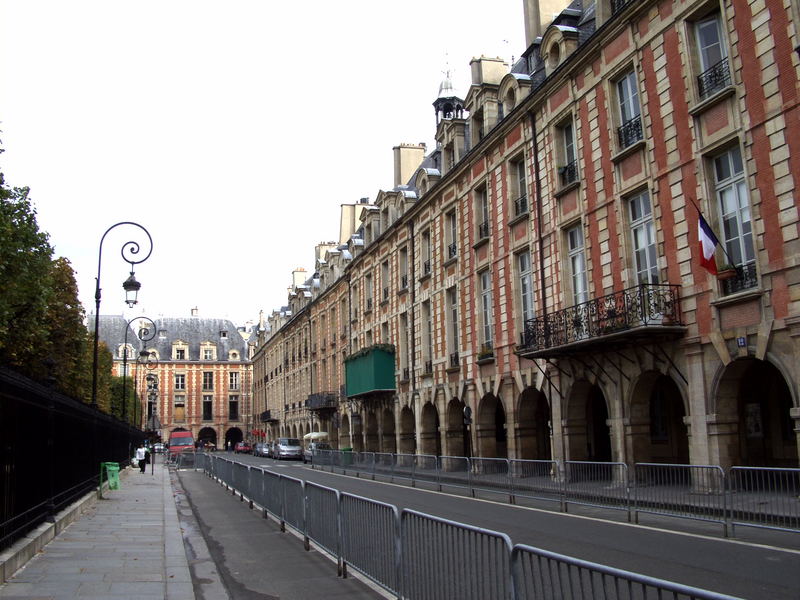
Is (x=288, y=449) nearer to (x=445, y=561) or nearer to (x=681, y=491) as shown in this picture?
(x=681, y=491)

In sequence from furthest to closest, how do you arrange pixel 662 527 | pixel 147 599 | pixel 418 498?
pixel 418 498
pixel 662 527
pixel 147 599

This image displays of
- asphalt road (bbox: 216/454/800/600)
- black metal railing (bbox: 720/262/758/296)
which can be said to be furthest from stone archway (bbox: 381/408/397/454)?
black metal railing (bbox: 720/262/758/296)

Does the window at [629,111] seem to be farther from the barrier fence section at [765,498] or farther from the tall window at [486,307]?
the barrier fence section at [765,498]

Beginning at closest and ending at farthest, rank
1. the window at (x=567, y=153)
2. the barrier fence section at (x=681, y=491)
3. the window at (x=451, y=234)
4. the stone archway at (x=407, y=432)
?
1. the barrier fence section at (x=681, y=491)
2. the window at (x=567, y=153)
3. the window at (x=451, y=234)
4. the stone archway at (x=407, y=432)

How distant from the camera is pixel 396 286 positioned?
36.5 m

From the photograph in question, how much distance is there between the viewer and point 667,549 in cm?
1006

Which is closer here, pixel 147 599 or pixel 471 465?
pixel 147 599

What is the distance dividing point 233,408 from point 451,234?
69.9 metres

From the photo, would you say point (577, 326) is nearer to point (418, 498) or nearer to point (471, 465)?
point (471, 465)

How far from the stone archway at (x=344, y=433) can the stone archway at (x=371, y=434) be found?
4.50 m

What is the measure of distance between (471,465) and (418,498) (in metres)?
2.01

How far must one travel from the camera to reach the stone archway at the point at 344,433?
1796 inches

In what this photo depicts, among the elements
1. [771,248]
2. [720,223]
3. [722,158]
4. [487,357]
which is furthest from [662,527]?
[487,357]

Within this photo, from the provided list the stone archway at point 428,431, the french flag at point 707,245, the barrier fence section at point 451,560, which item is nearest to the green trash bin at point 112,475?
the stone archway at point 428,431
